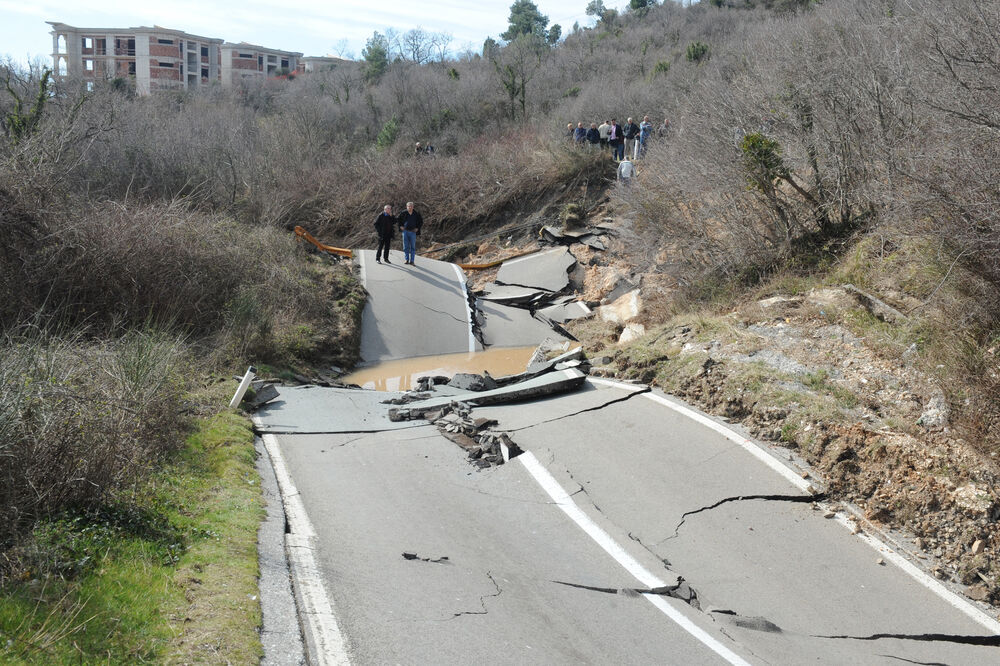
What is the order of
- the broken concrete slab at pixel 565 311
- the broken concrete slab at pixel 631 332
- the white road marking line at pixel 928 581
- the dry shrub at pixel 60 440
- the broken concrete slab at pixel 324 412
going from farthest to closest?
1. the broken concrete slab at pixel 565 311
2. the broken concrete slab at pixel 631 332
3. the broken concrete slab at pixel 324 412
4. the white road marking line at pixel 928 581
5. the dry shrub at pixel 60 440

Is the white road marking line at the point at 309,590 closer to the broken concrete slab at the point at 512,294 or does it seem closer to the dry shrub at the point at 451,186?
the broken concrete slab at the point at 512,294

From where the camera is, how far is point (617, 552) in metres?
6.47

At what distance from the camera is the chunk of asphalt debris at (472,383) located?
12375mm

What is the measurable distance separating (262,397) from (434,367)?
598 cm

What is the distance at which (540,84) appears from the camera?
1896 inches

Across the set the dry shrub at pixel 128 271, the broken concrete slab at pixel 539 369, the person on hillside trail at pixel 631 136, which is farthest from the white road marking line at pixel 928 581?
the person on hillside trail at pixel 631 136

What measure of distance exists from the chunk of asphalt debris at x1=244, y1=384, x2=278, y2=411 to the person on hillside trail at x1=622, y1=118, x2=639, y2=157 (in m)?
21.1

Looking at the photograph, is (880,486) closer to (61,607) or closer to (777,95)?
(61,607)

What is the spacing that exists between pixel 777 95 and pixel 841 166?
2071mm

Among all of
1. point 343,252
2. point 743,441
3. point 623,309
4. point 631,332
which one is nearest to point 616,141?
point 343,252

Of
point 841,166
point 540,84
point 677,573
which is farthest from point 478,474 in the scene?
point 540,84

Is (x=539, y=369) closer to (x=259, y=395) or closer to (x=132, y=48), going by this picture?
(x=259, y=395)

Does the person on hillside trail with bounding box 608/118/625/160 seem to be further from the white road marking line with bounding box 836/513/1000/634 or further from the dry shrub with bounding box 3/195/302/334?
the white road marking line with bounding box 836/513/1000/634

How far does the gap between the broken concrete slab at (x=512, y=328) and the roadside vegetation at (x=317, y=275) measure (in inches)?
48.6
